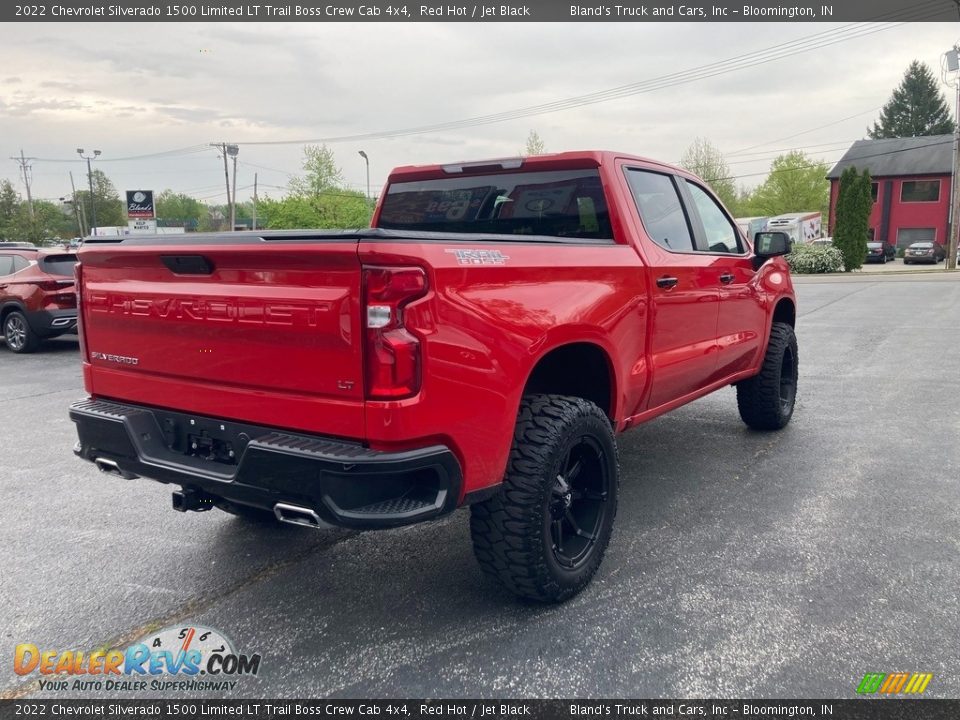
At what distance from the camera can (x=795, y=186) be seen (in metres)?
68.9

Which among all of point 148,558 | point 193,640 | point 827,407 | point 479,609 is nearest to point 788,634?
point 479,609

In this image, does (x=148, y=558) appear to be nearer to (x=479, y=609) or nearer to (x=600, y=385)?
(x=479, y=609)

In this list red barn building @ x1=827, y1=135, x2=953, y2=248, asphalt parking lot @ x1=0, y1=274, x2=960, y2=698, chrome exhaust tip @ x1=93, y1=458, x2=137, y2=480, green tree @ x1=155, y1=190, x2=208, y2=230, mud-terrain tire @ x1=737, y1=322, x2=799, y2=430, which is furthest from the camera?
green tree @ x1=155, y1=190, x2=208, y2=230

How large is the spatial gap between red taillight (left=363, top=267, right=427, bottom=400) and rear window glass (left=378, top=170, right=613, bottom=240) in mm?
1744

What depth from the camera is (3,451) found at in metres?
5.80

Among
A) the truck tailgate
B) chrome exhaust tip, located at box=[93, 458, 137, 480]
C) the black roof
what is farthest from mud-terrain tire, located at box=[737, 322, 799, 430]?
the black roof

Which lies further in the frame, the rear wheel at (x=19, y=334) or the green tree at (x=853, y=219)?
the green tree at (x=853, y=219)

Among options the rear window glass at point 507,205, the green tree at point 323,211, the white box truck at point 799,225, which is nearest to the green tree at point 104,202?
the green tree at point 323,211

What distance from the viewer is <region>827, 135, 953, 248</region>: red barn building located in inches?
1956

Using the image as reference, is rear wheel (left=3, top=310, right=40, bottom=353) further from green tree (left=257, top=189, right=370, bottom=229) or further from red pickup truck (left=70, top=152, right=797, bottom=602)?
green tree (left=257, top=189, right=370, bottom=229)

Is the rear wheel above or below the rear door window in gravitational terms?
below

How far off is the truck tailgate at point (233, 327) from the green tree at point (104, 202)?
112 metres

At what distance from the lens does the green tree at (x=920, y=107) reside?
70688 millimetres

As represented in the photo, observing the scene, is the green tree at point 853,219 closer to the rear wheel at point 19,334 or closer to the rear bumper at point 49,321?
the rear bumper at point 49,321
